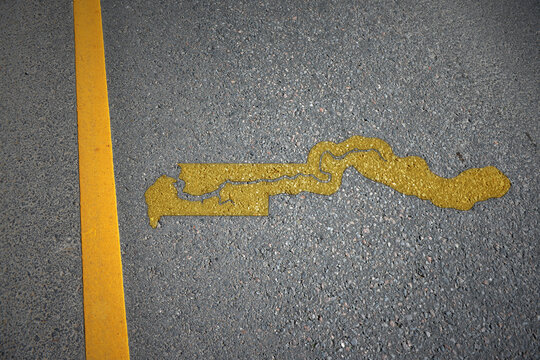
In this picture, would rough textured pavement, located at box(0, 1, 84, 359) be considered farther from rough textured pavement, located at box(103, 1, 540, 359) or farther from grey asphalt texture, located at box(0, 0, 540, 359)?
rough textured pavement, located at box(103, 1, 540, 359)

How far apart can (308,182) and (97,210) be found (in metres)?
1.27

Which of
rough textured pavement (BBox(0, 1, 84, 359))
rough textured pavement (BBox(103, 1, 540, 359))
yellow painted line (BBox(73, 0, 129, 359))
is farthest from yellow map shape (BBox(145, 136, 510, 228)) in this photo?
rough textured pavement (BBox(0, 1, 84, 359))

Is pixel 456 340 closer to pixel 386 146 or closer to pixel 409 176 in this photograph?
pixel 409 176

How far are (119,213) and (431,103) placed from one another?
2.07 meters

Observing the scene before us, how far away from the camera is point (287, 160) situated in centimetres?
207

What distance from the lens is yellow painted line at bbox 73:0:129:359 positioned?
5.96 ft

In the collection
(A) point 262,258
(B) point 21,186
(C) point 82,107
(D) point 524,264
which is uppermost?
(C) point 82,107

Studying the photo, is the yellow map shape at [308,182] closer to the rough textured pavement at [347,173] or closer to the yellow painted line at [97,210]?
the rough textured pavement at [347,173]

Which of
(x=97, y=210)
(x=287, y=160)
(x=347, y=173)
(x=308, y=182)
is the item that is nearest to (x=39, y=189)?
(x=97, y=210)

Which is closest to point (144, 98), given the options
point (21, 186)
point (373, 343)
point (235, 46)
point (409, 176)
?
point (235, 46)

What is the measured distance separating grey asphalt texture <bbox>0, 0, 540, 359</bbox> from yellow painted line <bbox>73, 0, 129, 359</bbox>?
0.19 feet

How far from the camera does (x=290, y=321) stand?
5.95 ft

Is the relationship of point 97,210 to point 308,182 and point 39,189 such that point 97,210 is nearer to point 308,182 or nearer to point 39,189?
point 39,189

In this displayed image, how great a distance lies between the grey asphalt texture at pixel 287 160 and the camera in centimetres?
181
